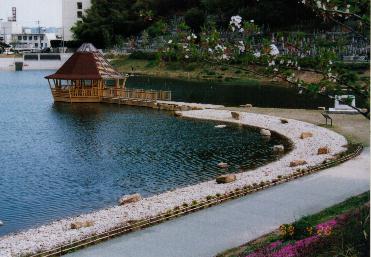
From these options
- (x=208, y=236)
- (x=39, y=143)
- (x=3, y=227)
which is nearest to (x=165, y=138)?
(x=39, y=143)

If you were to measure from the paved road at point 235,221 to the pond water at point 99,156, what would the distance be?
475cm

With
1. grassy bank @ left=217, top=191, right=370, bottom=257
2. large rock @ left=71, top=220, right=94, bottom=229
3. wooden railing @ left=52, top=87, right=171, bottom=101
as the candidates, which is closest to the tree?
grassy bank @ left=217, top=191, right=370, bottom=257

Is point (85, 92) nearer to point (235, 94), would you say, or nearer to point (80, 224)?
point (235, 94)

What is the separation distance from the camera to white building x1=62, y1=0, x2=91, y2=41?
155 metres

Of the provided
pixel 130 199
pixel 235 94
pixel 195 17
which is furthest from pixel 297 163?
pixel 195 17

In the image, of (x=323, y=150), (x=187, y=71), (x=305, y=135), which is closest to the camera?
(x=323, y=150)

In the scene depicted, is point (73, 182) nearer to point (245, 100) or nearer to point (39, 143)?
point (39, 143)

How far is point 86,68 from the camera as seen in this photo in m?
56.5

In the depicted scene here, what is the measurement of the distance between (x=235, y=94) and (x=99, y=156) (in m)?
37.8

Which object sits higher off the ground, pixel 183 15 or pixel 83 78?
pixel 183 15

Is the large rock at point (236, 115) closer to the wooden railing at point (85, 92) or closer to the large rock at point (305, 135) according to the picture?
the large rock at point (305, 135)

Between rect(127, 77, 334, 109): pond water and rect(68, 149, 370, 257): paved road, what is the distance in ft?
92.3

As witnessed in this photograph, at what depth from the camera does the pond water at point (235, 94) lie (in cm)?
5694

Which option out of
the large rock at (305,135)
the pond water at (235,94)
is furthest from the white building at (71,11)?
the large rock at (305,135)
